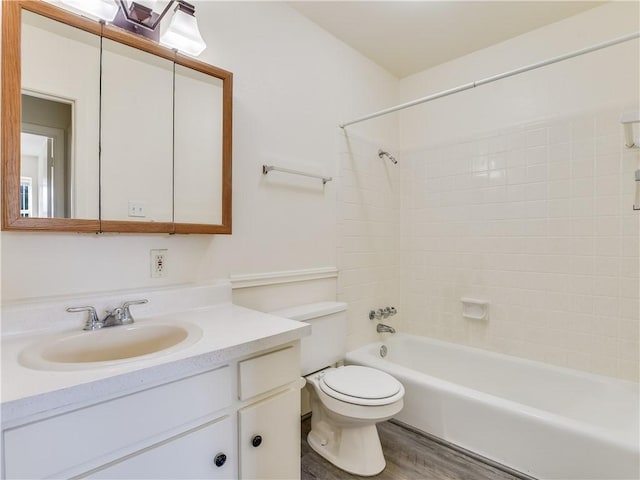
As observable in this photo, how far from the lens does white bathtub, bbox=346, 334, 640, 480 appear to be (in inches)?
55.2

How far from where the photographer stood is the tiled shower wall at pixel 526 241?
6.20 feet

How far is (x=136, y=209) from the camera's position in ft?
4.35

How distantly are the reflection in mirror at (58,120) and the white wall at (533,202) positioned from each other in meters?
2.20

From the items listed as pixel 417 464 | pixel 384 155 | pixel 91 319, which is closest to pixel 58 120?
pixel 91 319

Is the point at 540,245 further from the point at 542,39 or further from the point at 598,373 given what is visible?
the point at 542,39

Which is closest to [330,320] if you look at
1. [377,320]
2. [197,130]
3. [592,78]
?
[377,320]

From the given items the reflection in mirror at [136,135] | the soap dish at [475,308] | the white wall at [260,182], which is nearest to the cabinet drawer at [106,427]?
the white wall at [260,182]

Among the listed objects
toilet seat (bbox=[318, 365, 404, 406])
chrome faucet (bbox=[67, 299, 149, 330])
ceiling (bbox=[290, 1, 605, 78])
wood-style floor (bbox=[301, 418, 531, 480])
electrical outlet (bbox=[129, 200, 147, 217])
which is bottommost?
wood-style floor (bbox=[301, 418, 531, 480])

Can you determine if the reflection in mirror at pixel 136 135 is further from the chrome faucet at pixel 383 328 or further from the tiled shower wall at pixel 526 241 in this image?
the chrome faucet at pixel 383 328

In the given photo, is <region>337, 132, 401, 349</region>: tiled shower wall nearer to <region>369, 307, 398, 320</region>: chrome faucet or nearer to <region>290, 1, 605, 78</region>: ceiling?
<region>369, 307, 398, 320</region>: chrome faucet

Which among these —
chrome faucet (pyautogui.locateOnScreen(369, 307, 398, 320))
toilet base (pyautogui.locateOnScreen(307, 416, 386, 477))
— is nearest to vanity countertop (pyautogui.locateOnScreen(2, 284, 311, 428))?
toilet base (pyautogui.locateOnScreen(307, 416, 386, 477))

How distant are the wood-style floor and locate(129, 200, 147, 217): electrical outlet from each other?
140cm

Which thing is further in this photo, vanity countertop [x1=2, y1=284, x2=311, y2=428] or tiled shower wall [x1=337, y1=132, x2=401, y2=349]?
tiled shower wall [x1=337, y1=132, x2=401, y2=349]

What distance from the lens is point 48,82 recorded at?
1.14m
